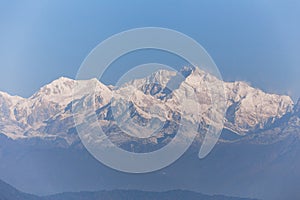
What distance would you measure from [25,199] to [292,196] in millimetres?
88900

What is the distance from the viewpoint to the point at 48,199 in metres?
195

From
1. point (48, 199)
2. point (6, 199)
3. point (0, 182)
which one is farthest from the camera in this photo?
point (48, 199)

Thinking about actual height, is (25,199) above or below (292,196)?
below

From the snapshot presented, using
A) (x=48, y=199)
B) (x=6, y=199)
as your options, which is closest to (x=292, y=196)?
(x=48, y=199)

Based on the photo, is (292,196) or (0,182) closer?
(0,182)

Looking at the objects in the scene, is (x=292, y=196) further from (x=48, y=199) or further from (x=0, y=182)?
(x=0, y=182)

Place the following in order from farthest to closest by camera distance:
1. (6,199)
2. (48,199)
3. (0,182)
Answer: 1. (48,199)
2. (0,182)
3. (6,199)

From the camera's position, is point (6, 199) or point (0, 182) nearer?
point (6, 199)

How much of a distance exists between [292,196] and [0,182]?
3811 inches

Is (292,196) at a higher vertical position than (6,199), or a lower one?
higher

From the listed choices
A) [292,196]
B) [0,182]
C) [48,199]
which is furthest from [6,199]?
[292,196]

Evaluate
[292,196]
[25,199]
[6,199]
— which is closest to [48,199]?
[25,199]

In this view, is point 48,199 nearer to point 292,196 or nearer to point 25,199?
point 25,199

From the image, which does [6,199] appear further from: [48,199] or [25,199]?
[48,199]
